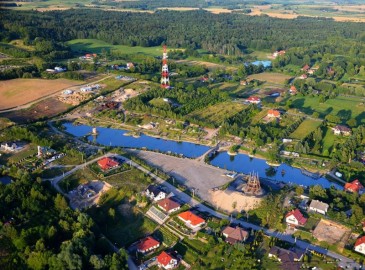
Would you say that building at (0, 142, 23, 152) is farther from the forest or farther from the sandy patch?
the forest

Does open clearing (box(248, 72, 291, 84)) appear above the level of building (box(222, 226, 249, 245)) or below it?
below

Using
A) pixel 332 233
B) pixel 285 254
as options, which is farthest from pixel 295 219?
pixel 285 254

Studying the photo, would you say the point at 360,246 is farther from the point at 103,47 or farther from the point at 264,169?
the point at 103,47

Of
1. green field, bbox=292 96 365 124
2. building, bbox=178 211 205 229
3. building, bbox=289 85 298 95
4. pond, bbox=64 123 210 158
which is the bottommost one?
pond, bbox=64 123 210 158

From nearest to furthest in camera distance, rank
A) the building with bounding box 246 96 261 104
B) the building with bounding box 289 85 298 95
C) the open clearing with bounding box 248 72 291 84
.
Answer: the building with bounding box 246 96 261 104 < the building with bounding box 289 85 298 95 < the open clearing with bounding box 248 72 291 84

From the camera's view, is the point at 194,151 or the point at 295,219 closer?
the point at 295,219

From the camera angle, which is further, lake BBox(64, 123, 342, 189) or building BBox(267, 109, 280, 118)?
building BBox(267, 109, 280, 118)

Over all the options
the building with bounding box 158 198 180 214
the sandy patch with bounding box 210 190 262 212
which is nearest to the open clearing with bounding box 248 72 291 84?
the sandy patch with bounding box 210 190 262 212
